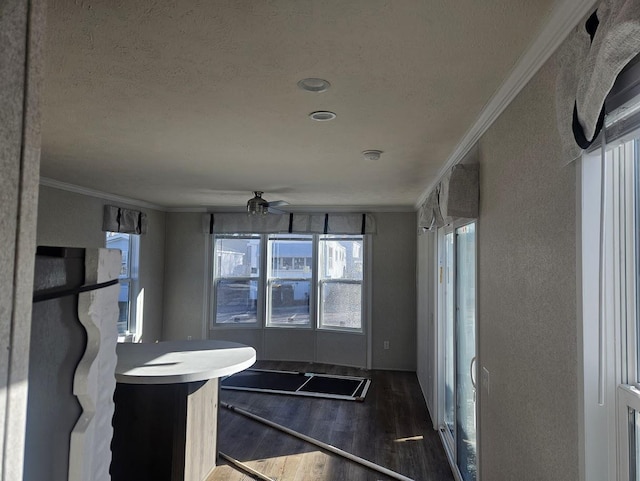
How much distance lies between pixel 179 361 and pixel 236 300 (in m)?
3.71

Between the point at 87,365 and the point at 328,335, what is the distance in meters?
5.42

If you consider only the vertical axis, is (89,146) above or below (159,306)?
above

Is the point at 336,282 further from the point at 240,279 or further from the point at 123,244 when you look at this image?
the point at 123,244

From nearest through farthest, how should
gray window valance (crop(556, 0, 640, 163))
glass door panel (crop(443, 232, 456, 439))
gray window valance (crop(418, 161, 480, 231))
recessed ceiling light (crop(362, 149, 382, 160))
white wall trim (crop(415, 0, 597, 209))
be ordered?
gray window valance (crop(556, 0, 640, 163))
white wall trim (crop(415, 0, 597, 209))
gray window valance (crop(418, 161, 480, 231))
recessed ceiling light (crop(362, 149, 382, 160))
glass door panel (crop(443, 232, 456, 439))

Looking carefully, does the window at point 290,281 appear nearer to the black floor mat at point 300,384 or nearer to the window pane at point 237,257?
the window pane at point 237,257

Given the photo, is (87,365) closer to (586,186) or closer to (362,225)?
(586,186)

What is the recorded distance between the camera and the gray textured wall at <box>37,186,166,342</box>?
4.13 m

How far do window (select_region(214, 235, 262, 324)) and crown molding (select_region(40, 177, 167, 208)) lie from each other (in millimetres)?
1258

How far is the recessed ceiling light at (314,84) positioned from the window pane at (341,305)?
4.56 meters

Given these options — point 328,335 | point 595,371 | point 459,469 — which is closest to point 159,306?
point 328,335

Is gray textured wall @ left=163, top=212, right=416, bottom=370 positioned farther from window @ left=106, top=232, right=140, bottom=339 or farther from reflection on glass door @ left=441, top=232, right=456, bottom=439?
reflection on glass door @ left=441, top=232, right=456, bottom=439

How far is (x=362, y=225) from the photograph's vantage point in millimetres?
5914

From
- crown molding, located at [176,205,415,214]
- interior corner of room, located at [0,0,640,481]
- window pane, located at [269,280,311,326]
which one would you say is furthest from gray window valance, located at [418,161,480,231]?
window pane, located at [269,280,311,326]

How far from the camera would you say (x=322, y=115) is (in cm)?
208
